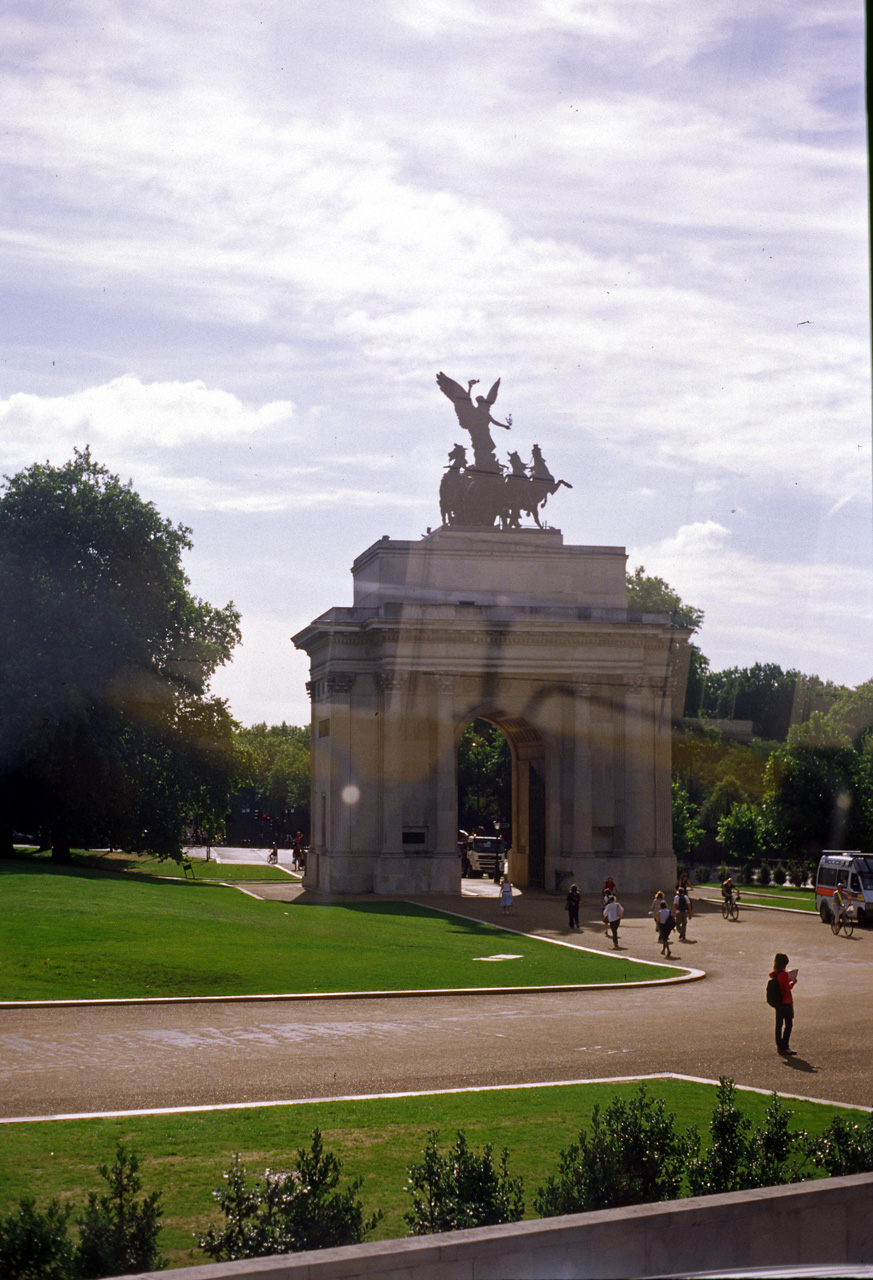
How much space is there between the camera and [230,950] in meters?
32.8

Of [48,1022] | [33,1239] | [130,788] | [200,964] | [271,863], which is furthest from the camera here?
[271,863]

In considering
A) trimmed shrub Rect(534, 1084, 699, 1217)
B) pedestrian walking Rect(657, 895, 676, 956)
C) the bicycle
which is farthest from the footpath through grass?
trimmed shrub Rect(534, 1084, 699, 1217)

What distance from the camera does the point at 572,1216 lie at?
1059 cm

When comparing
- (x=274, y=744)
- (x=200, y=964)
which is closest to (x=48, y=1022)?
(x=200, y=964)

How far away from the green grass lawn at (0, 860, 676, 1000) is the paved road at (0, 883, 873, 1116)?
1.93m

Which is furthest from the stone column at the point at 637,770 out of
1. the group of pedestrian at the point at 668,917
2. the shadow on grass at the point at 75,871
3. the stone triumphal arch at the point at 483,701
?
the shadow on grass at the point at 75,871

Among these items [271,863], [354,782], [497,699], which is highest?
[497,699]

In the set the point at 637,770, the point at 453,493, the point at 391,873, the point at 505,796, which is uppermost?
the point at 453,493

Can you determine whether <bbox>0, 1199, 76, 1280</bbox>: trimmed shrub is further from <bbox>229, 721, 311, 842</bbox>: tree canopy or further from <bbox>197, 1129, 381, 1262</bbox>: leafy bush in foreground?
<bbox>229, 721, 311, 842</bbox>: tree canopy

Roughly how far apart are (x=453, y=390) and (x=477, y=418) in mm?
1835

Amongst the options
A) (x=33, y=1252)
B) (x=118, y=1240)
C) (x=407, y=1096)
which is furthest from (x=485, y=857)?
(x=33, y=1252)

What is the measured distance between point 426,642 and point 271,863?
31.3 m

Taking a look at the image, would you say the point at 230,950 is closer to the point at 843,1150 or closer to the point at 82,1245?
the point at 843,1150

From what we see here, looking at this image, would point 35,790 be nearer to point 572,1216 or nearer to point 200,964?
point 200,964
